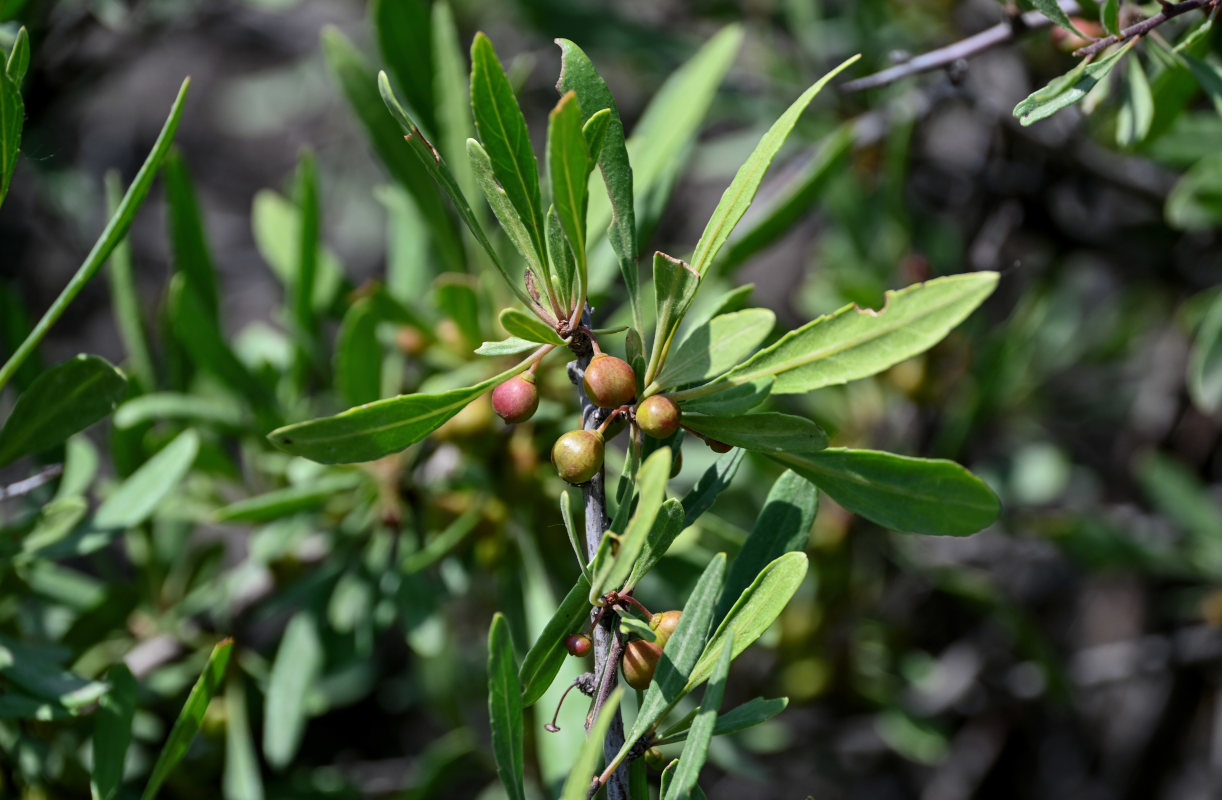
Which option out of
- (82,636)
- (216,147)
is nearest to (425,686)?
(82,636)

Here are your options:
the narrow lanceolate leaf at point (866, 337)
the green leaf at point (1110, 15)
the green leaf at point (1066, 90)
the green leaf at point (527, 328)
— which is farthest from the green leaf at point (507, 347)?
the green leaf at point (1110, 15)

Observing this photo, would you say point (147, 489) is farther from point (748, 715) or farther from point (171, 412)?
point (748, 715)

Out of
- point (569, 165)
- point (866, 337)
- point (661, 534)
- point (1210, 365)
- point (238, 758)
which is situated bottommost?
point (238, 758)

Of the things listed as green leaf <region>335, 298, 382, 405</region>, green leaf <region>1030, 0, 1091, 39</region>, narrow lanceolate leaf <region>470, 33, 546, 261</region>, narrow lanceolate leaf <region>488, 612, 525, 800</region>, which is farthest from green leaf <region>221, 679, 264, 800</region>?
green leaf <region>1030, 0, 1091, 39</region>

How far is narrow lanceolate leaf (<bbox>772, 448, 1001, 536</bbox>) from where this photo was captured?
0.57 m

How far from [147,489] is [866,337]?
0.67 metres

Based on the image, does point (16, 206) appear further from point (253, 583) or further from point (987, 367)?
point (987, 367)

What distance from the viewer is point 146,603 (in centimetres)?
116

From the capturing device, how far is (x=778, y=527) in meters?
0.67

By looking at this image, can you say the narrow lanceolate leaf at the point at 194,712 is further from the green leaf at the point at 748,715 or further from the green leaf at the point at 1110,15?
the green leaf at the point at 1110,15

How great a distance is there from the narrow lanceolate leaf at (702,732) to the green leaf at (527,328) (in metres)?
0.21

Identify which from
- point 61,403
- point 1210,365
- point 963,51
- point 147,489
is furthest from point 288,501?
point 1210,365

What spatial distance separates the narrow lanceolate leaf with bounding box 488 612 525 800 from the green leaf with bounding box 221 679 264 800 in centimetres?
53

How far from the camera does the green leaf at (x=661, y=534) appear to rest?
58cm
